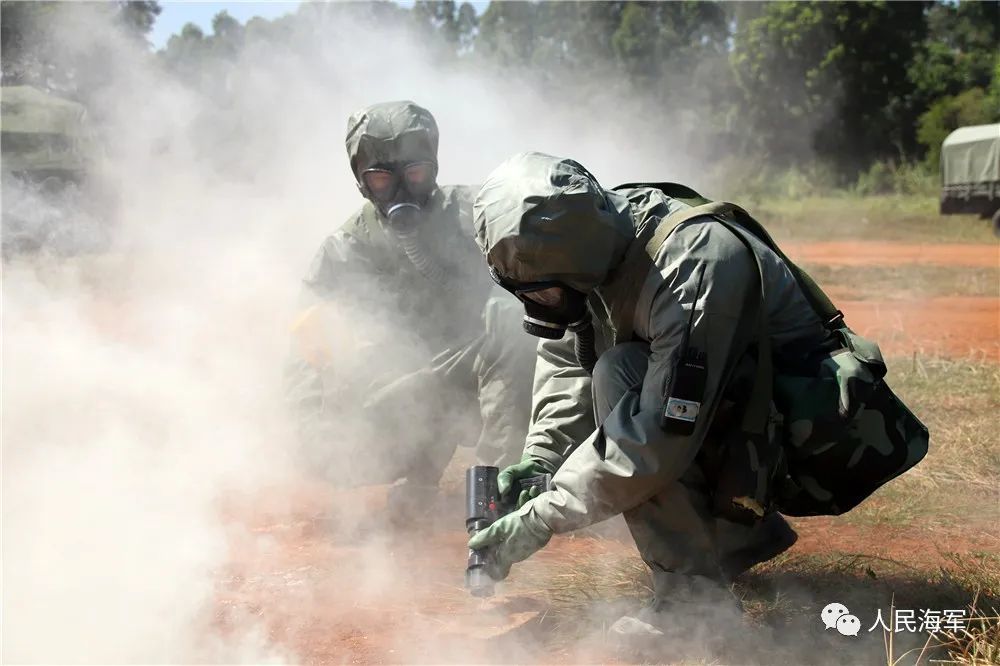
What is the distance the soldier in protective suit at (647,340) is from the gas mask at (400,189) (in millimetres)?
1643

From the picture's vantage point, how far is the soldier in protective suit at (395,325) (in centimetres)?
442

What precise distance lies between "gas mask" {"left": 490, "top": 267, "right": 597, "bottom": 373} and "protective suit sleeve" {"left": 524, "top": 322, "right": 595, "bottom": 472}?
36cm

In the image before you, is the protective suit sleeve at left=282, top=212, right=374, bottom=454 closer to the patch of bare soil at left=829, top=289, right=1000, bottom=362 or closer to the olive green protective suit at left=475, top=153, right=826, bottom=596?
the olive green protective suit at left=475, top=153, right=826, bottom=596

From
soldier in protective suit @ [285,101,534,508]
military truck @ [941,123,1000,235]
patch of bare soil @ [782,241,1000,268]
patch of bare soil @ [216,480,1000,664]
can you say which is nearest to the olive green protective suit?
patch of bare soil @ [216,480,1000,664]

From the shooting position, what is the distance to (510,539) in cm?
272

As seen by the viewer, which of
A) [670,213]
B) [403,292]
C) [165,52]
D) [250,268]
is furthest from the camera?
[165,52]

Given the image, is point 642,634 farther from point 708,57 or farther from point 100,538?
point 708,57

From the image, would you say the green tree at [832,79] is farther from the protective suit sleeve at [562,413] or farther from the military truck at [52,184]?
the protective suit sleeve at [562,413]

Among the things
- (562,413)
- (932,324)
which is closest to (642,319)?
(562,413)

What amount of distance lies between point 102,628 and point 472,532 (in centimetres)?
110

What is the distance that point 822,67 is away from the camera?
1010 inches

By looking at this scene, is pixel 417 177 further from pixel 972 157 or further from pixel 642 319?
pixel 972 157

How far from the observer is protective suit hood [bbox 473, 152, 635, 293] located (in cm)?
258

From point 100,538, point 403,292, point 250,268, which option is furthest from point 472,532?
point 250,268
